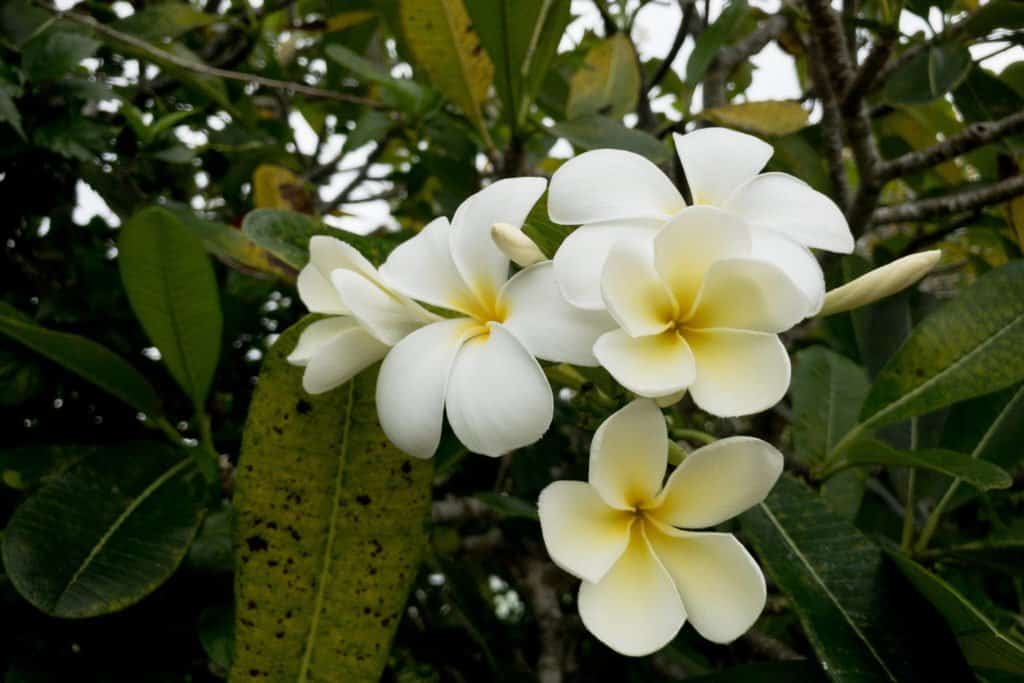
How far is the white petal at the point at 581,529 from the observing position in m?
0.53

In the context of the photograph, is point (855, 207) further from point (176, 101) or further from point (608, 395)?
point (176, 101)

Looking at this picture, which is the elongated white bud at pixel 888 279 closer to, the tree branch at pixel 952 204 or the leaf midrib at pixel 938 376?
the leaf midrib at pixel 938 376

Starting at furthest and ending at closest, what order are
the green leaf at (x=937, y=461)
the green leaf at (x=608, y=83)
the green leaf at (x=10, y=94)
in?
the green leaf at (x=608, y=83)
the green leaf at (x=10, y=94)
the green leaf at (x=937, y=461)

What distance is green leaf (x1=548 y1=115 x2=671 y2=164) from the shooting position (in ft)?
3.28

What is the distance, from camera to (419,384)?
562 mm

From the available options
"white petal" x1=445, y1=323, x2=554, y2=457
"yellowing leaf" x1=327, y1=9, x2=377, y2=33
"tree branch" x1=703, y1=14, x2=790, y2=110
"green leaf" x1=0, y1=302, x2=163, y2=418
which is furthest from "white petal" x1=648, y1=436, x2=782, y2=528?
"yellowing leaf" x1=327, y1=9, x2=377, y2=33

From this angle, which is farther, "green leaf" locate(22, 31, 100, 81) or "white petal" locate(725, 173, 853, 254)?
"green leaf" locate(22, 31, 100, 81)

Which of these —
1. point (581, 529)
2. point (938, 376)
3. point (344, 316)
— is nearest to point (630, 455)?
point (581, 529)

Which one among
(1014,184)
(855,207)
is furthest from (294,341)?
(1014,184)

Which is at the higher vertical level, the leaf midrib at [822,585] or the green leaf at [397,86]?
the green leaf at [397,86]

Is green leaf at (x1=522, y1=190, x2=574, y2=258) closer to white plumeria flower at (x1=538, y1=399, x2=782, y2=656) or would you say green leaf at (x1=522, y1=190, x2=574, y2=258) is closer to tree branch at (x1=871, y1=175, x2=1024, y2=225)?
white plumeria flower at (x1=538, y1=399, x2=782, y2=656)

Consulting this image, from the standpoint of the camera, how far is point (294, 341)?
28.4 inches

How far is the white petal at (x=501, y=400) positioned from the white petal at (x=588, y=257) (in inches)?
1.9

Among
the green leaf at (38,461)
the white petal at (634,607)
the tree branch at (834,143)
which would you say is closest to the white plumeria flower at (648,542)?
the white petal at (634,607)
